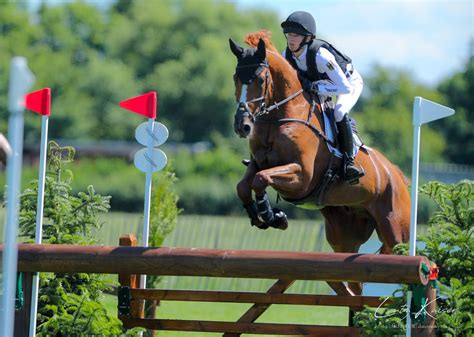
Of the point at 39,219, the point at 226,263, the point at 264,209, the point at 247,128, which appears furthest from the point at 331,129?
the point at 39,219

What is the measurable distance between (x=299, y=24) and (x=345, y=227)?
1942 millimetres

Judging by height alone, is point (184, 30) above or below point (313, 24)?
above

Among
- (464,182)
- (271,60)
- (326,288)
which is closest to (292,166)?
(271,60)

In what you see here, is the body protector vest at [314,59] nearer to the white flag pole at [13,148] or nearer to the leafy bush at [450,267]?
the leafy bush at [450,267]

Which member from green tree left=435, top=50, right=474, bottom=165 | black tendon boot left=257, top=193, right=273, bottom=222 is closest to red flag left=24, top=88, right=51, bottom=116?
black tendon boot left=257, top=193, right=273, bottom=222

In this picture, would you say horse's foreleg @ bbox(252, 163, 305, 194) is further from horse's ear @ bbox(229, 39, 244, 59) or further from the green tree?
the green tree

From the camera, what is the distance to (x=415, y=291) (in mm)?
5512

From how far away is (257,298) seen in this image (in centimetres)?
635

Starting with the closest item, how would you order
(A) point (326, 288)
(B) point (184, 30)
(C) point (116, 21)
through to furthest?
(A) point (326, 288) → (B) point (184, 30) → (C) point (116, 21)

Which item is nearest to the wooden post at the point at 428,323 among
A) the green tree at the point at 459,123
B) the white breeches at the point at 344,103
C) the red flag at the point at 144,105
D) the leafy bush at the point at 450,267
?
the leafy bush at the point at 450,267

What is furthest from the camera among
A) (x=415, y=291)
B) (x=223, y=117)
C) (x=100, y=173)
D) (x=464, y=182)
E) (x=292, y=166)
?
(x=223, y=117)

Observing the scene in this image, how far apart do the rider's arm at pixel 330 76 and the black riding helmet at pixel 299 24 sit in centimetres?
20

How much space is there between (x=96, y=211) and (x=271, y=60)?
1.61 m

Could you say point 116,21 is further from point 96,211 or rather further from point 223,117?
point 96,211
